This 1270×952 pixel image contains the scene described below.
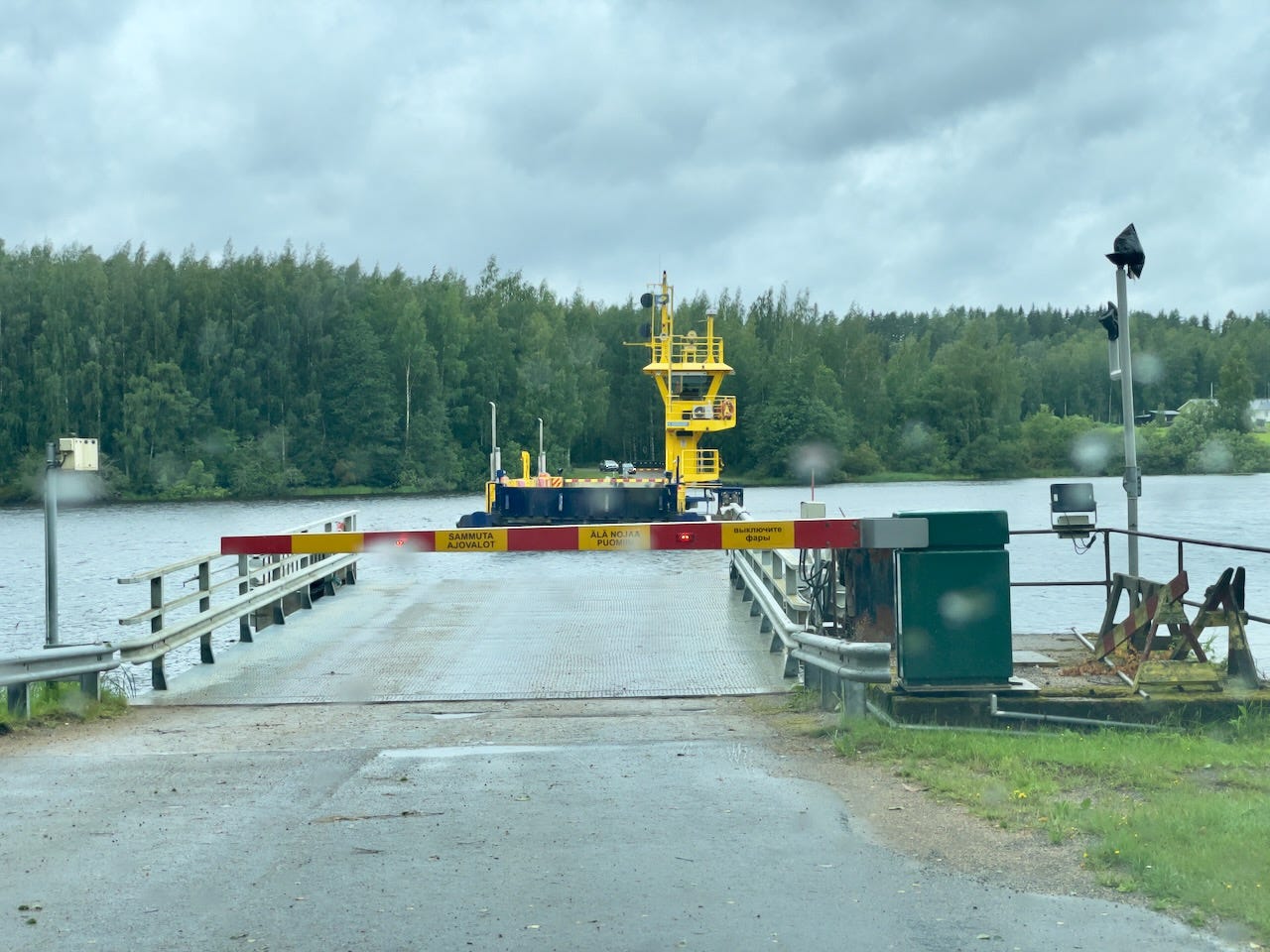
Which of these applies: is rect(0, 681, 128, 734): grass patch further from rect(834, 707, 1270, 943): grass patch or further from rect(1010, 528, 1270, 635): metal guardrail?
rect(1010, 528, 1270, 635): metal guardrail

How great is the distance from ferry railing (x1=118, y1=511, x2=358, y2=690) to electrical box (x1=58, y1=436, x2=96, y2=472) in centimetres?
98

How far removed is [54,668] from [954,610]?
20.9ft

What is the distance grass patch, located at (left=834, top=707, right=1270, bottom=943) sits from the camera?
5664mm

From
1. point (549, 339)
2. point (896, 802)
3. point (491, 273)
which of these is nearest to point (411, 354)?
point (549, 339)

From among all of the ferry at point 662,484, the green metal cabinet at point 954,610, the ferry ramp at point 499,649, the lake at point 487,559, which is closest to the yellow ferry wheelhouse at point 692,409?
the ferry at point 662,484

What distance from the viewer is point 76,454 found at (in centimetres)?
1167

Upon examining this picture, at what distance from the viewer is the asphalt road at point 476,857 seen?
17.1 feet

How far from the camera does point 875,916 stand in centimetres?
539

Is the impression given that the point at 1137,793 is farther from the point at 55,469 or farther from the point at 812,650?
the point at 55,469

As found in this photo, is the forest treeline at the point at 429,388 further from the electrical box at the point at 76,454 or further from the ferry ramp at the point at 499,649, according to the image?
the electrical box at the point at 76,454

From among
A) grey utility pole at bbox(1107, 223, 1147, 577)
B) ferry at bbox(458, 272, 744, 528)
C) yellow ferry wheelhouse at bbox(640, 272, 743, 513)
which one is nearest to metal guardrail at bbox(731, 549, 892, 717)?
grey utility pole at bbox(1107, 223, 1147, 577)

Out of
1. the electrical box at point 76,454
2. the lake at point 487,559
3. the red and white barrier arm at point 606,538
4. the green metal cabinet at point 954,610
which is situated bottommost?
the lake at point 487,559

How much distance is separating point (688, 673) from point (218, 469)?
A: 72.0m

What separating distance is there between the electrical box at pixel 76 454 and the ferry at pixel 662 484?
22.0 meters
